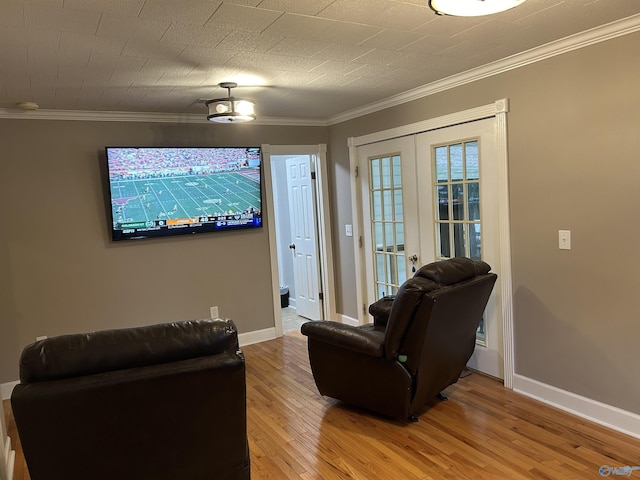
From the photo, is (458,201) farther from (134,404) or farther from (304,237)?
(134,404)

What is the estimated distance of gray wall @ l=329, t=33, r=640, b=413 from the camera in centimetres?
270

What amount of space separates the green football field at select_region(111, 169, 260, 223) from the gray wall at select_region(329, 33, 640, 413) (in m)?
2.26

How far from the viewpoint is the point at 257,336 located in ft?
16.5

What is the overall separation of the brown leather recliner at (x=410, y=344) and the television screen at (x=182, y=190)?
1856 millimetres

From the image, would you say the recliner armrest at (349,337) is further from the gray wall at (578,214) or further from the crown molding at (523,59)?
the crown molding at (523,59)

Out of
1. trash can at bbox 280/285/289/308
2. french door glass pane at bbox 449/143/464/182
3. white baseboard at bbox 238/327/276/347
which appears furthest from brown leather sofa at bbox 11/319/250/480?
trash can at bbox 280/285/289/308

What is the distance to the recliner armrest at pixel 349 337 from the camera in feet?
9.43

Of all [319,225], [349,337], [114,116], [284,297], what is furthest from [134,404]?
[284,297]

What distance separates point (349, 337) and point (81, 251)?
2.55 metres

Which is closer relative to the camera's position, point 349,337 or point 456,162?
point 349,337

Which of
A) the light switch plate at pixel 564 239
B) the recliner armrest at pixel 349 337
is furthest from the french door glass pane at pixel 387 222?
the light switch plate at pixel 564 239

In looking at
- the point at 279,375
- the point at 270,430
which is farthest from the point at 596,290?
the point at 279,375

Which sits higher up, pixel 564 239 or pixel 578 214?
pixel 578 214

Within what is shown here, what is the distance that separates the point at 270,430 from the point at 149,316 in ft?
6.22
